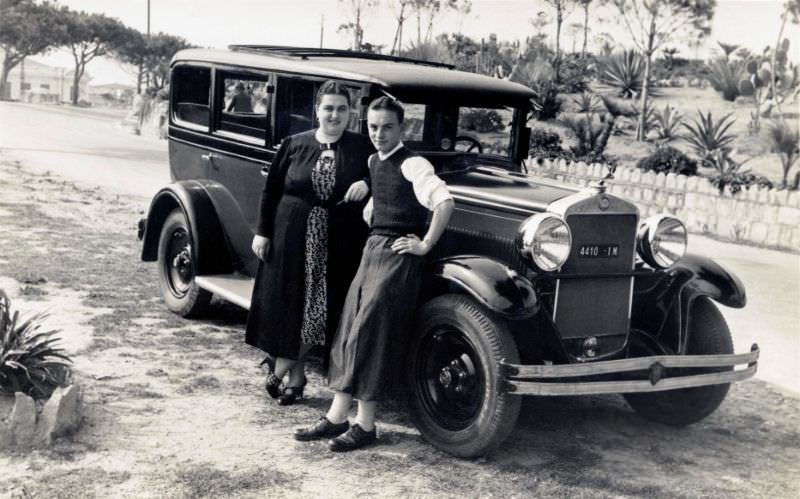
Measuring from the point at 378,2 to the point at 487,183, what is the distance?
398 centimetres

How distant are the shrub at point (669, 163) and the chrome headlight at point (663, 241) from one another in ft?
28.3

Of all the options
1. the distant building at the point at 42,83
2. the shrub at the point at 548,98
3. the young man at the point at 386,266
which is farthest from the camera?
the distant building at the point at 42,83

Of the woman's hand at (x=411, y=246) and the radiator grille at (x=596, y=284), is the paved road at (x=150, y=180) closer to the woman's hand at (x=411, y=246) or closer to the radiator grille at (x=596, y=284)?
the radiator grille at (x=596, y=284)

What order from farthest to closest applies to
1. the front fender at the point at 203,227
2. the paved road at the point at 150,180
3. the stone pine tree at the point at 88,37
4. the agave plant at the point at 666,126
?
1. the stone pine tree at the point at 88,37
2. the agave plant at the point at 666,126
3. the paved road at the point at 150,180
4. the front fender at the point at 203,227

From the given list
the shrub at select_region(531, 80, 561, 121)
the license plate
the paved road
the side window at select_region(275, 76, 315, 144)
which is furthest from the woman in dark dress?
the shrub at select_region(531, 80, 561, 121)

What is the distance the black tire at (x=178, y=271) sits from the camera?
571 centimetres

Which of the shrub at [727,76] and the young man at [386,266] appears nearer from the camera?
the young man at [386,266]

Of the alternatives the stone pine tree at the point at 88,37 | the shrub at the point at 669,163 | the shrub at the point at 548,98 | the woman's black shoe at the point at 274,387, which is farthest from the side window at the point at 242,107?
the stone pine tree at the point at 88,37

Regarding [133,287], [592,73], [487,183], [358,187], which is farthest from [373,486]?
[592,73]

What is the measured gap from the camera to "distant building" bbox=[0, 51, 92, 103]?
113ft

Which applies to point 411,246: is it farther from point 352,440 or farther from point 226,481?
point 226,481

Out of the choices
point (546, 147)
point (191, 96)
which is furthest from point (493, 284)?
point (546, 147)

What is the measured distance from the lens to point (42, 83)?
3791cm

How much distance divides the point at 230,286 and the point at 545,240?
2.27 m
